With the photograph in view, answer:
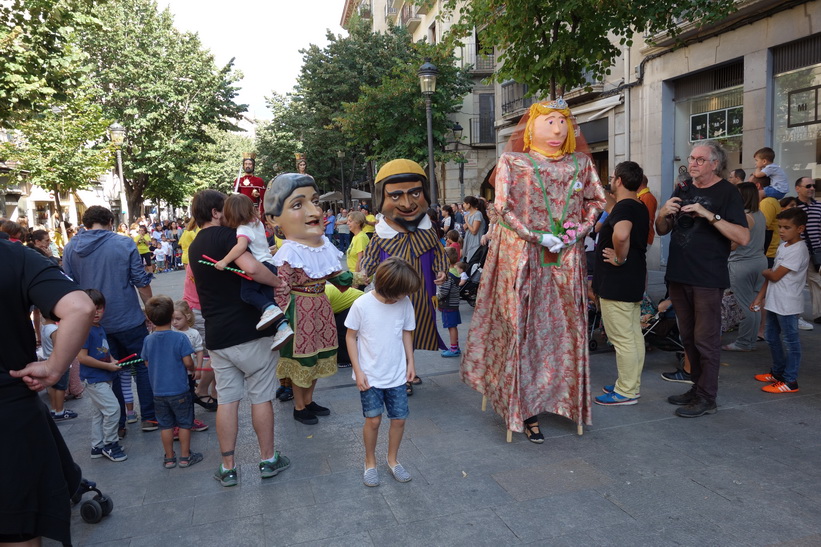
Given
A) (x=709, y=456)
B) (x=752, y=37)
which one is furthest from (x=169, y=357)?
(x=752, y=37)

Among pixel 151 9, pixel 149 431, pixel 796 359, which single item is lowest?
pixel 149 431

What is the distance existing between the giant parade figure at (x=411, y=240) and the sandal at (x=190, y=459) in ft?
5.98

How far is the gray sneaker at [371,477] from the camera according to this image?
11.7 feet

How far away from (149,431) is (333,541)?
95.5 inches

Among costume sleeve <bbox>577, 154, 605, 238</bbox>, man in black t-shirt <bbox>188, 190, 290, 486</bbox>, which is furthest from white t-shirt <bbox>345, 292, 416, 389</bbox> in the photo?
costume sleeve <bbox>577, 154, 605, 238</bbox>

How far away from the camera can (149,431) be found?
4773 millimetres

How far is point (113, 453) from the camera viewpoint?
4215 millimetres

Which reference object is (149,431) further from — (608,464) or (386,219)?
(608,464)

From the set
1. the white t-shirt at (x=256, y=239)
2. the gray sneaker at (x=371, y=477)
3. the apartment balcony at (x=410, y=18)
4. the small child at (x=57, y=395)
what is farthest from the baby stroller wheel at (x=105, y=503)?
the apartment balcony at (x=410, y=18)

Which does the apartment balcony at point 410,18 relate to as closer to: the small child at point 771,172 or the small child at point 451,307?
the small child at point 771,172

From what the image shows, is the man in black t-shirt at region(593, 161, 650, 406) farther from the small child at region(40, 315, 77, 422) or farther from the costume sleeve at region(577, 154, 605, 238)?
the small child at region(40, 315, 77, 422)

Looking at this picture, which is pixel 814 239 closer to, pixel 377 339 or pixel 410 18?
pixel 377 339

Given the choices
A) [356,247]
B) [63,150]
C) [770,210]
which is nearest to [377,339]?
[356,247]

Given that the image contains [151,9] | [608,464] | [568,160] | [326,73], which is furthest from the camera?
[151,9]
